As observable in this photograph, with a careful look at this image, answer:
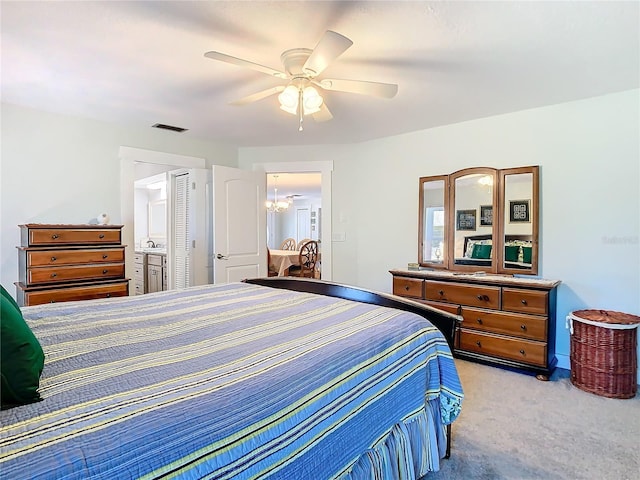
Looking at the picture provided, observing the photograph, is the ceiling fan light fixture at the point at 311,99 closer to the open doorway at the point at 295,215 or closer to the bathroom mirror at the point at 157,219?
the bathroom mirror at the point at 157,219

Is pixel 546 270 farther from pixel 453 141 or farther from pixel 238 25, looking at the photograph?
pixel 238 25

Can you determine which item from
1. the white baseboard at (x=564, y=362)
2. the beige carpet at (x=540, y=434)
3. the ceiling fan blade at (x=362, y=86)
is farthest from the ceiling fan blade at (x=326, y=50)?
the white baseboard at (x=564, y=362)

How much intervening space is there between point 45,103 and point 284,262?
4545 millimetres

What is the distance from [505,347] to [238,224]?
119 inches

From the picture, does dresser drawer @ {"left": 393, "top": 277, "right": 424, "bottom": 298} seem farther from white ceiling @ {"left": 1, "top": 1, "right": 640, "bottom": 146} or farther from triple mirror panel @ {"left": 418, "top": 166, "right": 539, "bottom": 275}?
white ceiling @ {"left": 1, "top": 1, "right": 640, "bottom": 146}

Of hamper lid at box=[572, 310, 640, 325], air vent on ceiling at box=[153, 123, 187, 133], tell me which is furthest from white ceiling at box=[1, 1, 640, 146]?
hamper lid at box=[572, 310, 640, 325]

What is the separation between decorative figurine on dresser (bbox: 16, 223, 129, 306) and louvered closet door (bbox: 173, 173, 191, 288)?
132cm

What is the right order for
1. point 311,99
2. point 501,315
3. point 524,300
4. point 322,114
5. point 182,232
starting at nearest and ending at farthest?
point 311,99 → point 322,114 → point 524,300 → point 501,315 → point 182,232

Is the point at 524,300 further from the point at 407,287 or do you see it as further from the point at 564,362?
the point at 407,287

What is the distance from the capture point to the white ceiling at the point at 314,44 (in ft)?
5.59

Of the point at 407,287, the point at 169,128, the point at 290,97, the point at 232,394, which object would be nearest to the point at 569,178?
the point at 407,287

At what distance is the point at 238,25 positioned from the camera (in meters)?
1.83

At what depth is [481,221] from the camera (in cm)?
346

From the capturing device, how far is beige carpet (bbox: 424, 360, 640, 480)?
1.77 meters
